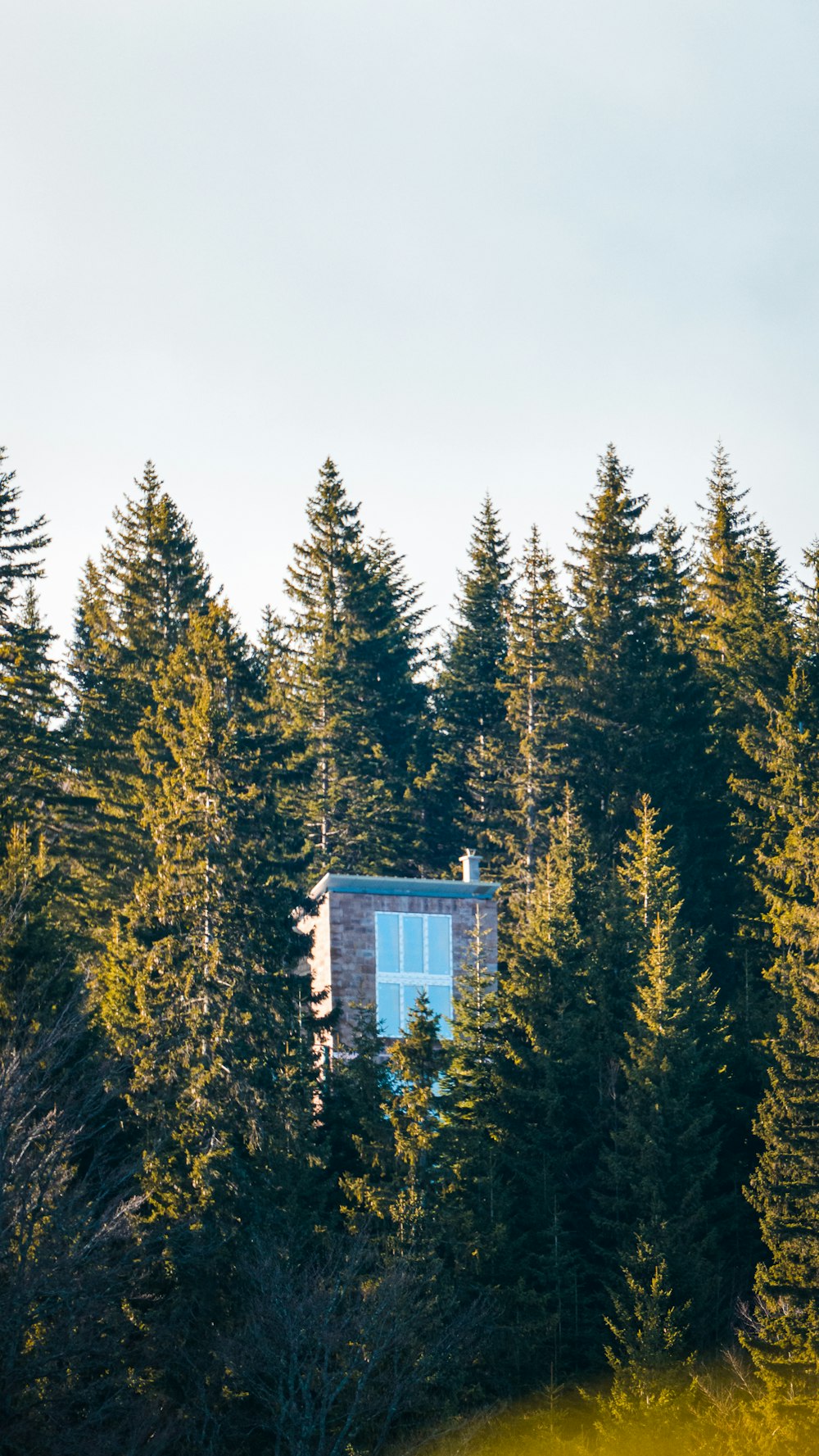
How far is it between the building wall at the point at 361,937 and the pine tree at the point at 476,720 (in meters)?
10.0

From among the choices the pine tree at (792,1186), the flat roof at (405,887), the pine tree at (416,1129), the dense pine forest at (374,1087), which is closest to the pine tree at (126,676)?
the dense pine forest at (374,1087)

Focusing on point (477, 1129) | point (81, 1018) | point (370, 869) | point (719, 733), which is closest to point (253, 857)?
point (81, 1018)

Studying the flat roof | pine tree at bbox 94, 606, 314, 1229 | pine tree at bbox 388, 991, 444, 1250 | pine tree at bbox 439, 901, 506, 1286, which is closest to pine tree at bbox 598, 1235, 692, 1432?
pine tree at bbox 439, 901, 506, 1286

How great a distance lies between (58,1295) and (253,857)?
9926 millimetres

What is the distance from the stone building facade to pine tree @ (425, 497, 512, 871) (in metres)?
10.0

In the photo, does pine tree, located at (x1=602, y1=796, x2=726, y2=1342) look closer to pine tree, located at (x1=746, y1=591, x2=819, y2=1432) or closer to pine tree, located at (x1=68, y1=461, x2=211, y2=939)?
pine tree, located at (x1=746, y1=591, x2=819, y2=1432)

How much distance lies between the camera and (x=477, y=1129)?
33.4 metres

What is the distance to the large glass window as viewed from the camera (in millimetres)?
37844

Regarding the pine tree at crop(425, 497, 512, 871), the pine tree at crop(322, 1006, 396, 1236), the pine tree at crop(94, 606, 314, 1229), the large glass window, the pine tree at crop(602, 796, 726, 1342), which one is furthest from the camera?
the pine tree at crop(425, 497, 512, 871)

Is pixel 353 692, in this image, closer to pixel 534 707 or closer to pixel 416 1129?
pixel 534 707

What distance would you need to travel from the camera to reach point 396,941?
1505 inches

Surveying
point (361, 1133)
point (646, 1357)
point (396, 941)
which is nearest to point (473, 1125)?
point (361, 1133)

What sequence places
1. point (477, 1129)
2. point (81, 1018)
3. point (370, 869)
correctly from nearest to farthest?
point (81, 1018), point (477, 1129), point (370, 869)

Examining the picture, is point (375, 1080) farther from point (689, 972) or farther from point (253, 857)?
point (689, 972)
